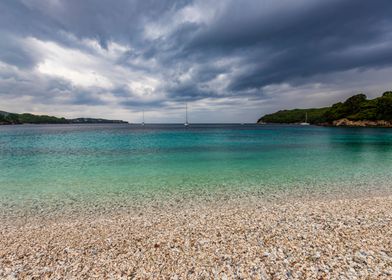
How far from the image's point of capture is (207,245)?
7590 mm

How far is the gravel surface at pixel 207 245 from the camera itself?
6.12m

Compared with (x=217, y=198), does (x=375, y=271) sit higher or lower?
higher

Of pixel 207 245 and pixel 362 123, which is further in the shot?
pixel 362 123

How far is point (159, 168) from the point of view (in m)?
26.2

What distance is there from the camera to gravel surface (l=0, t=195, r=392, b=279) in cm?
612

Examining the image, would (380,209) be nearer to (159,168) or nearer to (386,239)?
(386,239)

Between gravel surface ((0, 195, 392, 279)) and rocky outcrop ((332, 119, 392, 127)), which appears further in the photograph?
rocky outcrop ((332, 119, 392, 127))

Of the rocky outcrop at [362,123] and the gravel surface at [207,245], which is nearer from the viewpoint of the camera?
the gravel surface at [207,245]

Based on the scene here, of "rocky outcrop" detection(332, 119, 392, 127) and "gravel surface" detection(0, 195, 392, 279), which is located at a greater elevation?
"rocky outcrop" detection(332, 119, 392, 127)

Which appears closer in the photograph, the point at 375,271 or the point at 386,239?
the point at 375,271

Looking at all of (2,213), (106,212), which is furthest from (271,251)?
(2,213)

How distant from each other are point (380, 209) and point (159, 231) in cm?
1190

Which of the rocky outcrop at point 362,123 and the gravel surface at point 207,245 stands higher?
the rocky outcrop at point 362,123

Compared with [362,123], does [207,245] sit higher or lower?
lower
